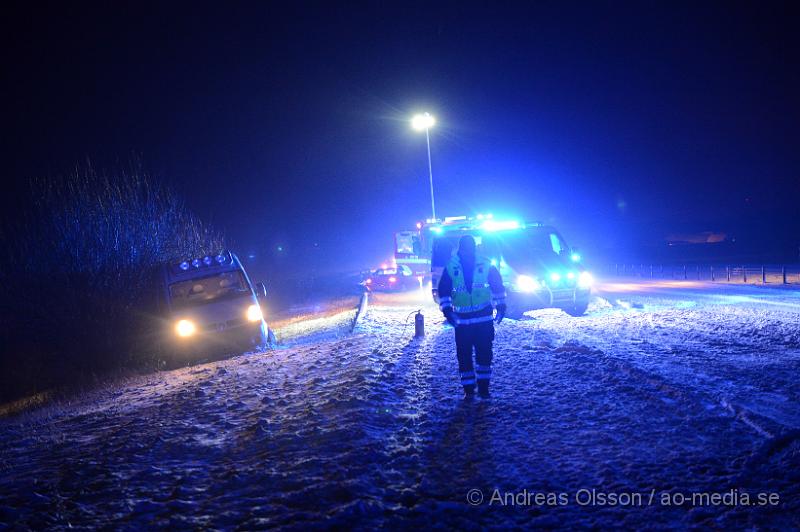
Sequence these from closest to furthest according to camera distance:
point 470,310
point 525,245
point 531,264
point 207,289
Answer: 1. point 470,310
2. point 531,264
3. point 207,289
4. point 525,245

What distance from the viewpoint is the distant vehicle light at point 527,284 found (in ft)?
39.2

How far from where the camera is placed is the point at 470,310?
20.2 ft

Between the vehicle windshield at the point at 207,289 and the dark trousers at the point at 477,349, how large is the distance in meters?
7.01

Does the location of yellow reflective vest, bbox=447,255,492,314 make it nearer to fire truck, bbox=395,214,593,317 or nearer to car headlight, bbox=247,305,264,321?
fire truck, bbox=395,214,593,317

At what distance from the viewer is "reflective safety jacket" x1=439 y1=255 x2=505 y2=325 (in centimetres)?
616

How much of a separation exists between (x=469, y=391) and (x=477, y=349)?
53 centimetres

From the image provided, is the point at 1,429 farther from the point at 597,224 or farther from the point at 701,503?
the point at 597,224

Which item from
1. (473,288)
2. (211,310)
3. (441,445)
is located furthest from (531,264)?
(441,445)

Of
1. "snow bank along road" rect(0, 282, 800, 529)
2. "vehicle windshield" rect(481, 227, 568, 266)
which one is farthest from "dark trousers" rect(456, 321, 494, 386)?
"vehicle windshield" rect(481, 227, 568, 266)

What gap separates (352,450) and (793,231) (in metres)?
55.5

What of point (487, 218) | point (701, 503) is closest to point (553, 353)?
point (701, 503)

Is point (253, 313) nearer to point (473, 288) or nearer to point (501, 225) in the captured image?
point (501, 225)

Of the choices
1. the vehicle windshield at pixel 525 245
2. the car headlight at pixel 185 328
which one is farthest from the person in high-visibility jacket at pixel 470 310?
the car headlight at pixel 185 328

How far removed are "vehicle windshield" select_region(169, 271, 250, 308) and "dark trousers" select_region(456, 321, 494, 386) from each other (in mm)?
7008
